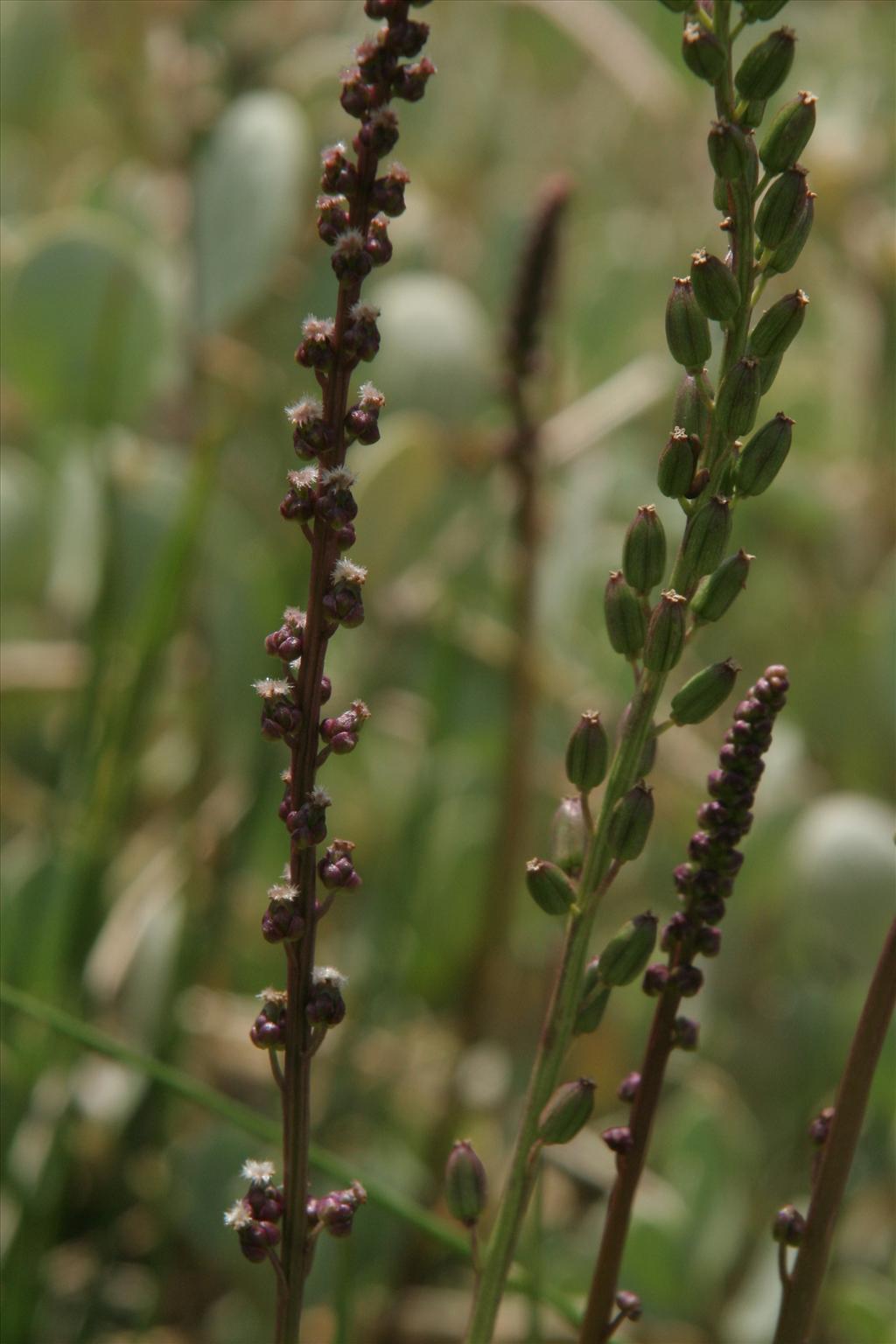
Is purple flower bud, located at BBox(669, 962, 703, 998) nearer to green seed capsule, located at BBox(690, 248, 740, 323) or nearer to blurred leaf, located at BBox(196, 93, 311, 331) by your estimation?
green seed capsule, located at BBox(690, 248, 740, 323)

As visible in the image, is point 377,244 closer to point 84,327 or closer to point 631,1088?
point 631,1088

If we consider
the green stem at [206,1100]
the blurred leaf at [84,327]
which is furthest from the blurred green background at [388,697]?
the green stem at [206,1100]

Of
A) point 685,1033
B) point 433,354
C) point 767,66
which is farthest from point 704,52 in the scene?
point 433,354

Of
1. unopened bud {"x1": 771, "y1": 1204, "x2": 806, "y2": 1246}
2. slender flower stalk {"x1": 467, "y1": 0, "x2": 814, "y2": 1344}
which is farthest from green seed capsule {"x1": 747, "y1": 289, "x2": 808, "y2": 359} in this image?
unopened bud {"x1": 771, "y1": 1204, "x2": 806, "y2": 1246}

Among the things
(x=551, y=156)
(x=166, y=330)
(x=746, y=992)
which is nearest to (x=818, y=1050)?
(x=746, y=992)

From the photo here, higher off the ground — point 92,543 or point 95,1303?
point 92,543

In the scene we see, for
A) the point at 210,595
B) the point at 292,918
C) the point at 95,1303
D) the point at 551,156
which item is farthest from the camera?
the point at 551,156

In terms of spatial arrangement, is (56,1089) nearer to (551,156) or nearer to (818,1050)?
(818,1050)
